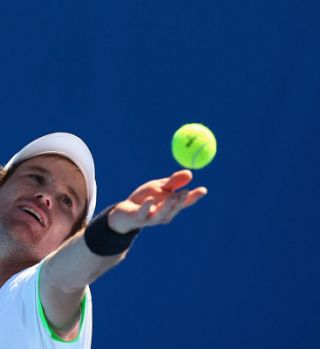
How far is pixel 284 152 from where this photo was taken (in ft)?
5.71

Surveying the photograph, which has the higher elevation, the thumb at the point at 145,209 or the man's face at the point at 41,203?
the man's face at the point at 41,203

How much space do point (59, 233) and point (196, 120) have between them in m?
0.56

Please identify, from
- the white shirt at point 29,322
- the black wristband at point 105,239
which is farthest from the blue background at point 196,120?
the black wristband at point 105,239

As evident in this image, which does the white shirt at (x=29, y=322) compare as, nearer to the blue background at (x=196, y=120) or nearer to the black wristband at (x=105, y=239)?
the black wristband at (x=105, y=239)

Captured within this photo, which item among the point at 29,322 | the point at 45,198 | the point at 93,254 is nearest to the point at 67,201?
the point at 45,198

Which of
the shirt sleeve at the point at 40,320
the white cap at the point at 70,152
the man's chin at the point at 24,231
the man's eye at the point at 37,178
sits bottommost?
the shirt sleeve at the point at 40,320

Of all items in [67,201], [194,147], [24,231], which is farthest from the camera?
[67,201]

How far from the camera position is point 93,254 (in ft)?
2.76

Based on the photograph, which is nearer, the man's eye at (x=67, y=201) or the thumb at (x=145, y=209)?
the thumb at (x=145, y=209)

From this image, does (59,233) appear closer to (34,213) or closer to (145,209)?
(34,213)

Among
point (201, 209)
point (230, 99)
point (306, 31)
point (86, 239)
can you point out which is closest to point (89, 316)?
point (86, 239)

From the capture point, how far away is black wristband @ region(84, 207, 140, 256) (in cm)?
83

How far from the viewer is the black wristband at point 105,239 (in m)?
0.83

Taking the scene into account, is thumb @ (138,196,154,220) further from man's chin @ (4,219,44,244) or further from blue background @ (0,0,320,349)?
blue background @ (0,0,320,349)
